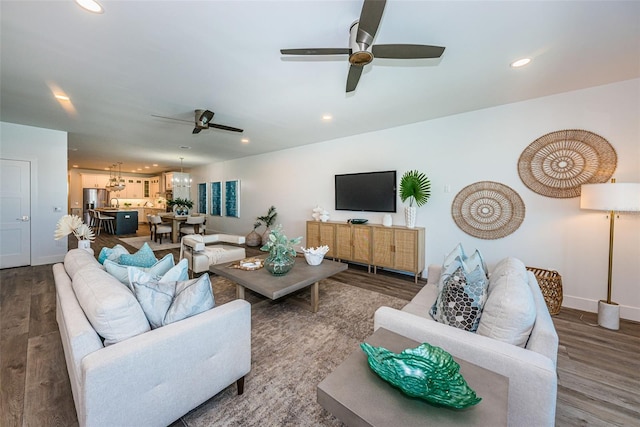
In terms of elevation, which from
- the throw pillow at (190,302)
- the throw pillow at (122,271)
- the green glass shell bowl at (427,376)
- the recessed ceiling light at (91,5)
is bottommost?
the green glass shell bowl at (427,376)

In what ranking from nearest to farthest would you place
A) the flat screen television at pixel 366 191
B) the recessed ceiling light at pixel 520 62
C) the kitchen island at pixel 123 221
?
the recessed ceiling light at pixel 520 62 → the flat screen television at pixel 366 191 → the kitchen island at pixel 123 221

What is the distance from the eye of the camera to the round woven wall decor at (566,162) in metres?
2.78

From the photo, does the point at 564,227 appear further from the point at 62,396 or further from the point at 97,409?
the point at 62,396

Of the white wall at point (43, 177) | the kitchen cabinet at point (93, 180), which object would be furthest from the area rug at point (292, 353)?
the kitchen cabinet at point (93, 180)

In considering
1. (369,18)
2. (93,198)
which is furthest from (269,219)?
(93,198)

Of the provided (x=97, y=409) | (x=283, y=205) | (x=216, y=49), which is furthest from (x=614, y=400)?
(x=283, y=205)

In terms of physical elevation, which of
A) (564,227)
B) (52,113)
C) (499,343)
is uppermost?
(52,113)

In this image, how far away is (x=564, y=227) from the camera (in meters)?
3.01

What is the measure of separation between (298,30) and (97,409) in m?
2.59

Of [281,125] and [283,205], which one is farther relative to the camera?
[283,205]

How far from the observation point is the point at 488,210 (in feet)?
11.5

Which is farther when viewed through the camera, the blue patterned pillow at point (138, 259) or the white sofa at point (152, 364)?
the blue patterned pillow at point (138, 259)

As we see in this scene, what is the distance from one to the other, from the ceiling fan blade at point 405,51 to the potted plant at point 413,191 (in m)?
2.37

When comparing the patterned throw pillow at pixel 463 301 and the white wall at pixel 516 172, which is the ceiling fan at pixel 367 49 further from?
the white wall at pixel 516 172
